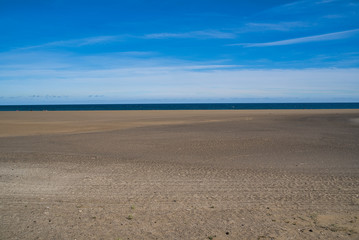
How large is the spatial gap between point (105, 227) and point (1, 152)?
12.3 meters

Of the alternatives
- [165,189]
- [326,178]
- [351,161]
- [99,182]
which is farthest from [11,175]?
[351,161]

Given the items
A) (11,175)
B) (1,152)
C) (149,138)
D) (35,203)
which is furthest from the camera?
(149,138)

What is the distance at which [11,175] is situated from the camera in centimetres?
1091

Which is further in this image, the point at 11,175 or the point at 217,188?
the point at 11,175

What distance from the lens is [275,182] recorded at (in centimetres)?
991

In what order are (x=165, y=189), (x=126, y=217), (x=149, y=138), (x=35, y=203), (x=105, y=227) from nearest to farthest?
(x=105, y=227), (x=126, y=217), (x=35, y=203), (x=165, y=189), (x=149, y=138)

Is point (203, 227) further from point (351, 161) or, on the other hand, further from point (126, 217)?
point (351, 161)

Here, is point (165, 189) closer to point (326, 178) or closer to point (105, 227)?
point (105, 227)

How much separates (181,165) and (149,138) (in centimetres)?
896

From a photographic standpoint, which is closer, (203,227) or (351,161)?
(203,227)

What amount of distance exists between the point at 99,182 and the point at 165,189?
2.29 m

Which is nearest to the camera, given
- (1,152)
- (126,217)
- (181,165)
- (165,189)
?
(126,217)

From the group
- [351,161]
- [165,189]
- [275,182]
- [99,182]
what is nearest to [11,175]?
[99,182]

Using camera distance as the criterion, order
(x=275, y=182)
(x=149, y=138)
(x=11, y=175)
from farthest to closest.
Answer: (x=149, y=138), (x=11, y=175), (x=275, y=182)
